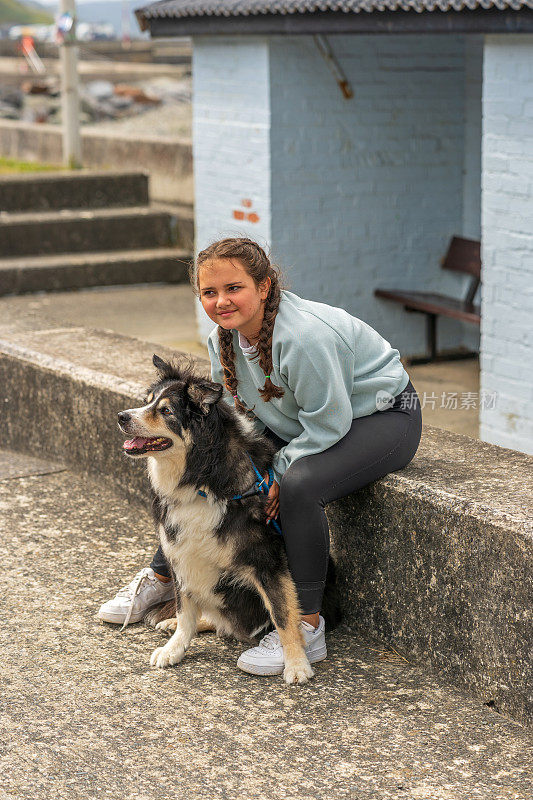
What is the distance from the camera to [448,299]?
8430 millimetres

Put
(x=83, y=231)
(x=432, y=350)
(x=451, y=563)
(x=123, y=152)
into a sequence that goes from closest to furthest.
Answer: (x=451, y=563)
(x=432, y=350)
(x=83, y=231)
(x=123, y=152)

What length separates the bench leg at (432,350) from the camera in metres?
8.65

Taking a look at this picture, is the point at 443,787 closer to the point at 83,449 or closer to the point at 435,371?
the point at 83,449

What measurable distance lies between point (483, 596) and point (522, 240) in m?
3.54

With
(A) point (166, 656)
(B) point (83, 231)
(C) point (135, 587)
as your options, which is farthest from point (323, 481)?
(B) point (83, 231)

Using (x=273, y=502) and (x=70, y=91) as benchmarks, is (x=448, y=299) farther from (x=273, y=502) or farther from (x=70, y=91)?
(x=70, y=91)

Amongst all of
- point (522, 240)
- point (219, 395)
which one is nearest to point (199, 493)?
point (219, 395)

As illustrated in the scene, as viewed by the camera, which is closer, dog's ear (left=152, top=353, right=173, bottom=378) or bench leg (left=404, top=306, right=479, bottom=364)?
dog's ear (left=152, top=353, right=173, bottom=378)

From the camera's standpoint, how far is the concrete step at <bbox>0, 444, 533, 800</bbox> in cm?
283

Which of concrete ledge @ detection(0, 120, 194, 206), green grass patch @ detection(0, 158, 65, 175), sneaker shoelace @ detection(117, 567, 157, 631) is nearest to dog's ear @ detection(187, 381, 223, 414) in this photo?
sneaker shoelace @ detection(117, 567, 157, 631)

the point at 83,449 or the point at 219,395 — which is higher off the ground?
the point at 219,395

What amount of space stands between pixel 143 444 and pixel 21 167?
11.0 meters

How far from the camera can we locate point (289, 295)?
349 cm

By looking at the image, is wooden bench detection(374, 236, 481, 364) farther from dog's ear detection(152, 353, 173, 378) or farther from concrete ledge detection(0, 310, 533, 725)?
dog's ear detection(152, 353, 173, 378)
